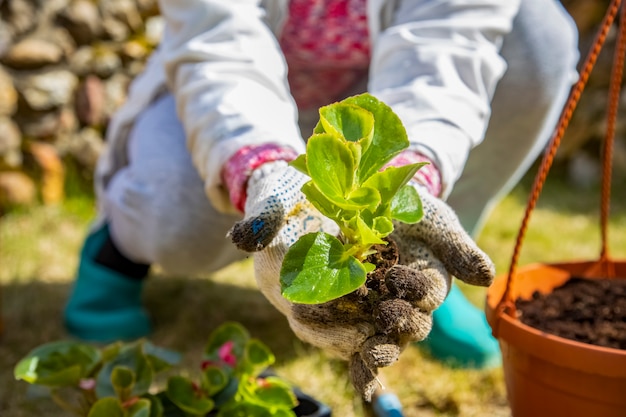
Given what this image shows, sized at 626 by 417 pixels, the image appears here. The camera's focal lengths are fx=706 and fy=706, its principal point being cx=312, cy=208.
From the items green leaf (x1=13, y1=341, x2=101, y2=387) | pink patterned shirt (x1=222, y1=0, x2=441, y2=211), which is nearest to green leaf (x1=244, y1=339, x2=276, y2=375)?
green leaf (x1=13, y1=341, x2=101, y2=387)

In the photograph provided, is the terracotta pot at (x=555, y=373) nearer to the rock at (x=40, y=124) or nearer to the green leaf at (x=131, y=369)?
the green leaf at (x=131, y=369)

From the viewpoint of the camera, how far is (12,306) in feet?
5.13

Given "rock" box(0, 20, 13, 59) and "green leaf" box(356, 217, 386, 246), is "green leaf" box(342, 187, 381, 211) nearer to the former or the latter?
"green leaf" box(356, 217, 386, 246)

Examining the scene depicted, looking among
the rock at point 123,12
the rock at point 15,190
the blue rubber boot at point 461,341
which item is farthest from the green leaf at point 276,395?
the rock at point 123,12

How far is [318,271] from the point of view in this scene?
0.65 meters

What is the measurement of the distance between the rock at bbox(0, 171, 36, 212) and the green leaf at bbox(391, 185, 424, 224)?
174 cm

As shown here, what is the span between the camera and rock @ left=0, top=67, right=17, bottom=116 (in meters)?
2.12

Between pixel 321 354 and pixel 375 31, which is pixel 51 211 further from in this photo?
pixel 375 31

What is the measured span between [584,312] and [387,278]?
45cm

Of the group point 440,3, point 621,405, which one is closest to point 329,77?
point 440,3

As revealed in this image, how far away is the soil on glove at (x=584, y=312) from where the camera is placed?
938 millimetres

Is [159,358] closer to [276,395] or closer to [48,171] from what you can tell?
[276,395]

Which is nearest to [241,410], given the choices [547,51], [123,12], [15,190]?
[547,51]

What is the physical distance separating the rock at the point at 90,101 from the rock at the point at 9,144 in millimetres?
211
